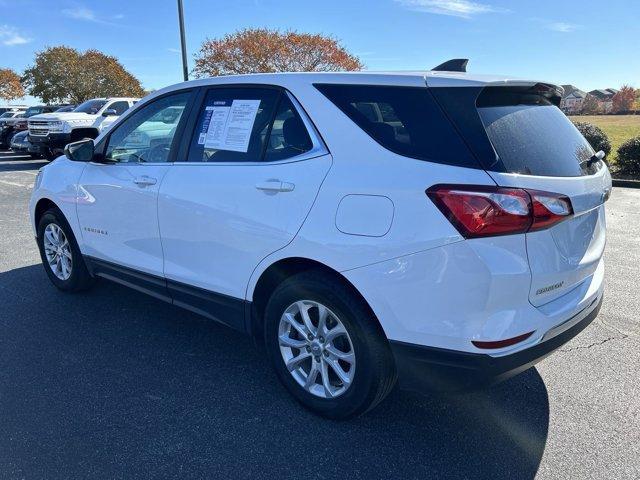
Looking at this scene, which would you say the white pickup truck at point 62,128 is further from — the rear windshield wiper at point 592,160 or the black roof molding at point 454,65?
the rear windshield wiper at point 592,160

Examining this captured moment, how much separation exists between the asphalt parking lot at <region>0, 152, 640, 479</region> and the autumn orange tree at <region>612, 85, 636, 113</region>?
243ft

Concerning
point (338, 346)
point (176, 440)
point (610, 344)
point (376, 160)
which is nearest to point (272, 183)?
point (376, 160)

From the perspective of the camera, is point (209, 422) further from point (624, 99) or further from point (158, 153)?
point (624, 99)

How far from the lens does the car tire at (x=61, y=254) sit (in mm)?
4461

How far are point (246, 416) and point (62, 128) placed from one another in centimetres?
1470

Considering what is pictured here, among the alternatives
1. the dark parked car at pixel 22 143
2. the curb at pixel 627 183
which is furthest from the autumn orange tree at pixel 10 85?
the curb at pixel 627 183

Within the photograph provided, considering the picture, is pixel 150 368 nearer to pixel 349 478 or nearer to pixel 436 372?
pixel 349 478

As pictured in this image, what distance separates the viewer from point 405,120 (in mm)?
2434

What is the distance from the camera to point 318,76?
280cm

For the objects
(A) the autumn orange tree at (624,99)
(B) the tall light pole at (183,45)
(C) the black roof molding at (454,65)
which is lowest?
(A) the autumn orange tree at (624,99)

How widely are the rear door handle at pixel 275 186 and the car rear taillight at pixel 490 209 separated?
2.71 feet

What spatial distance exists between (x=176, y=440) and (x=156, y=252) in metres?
1.35

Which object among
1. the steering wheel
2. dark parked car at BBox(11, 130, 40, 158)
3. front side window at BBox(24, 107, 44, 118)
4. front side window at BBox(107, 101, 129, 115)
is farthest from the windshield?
the steering wheel

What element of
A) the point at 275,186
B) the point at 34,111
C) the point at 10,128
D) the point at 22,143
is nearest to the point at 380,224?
the point at 275,186
